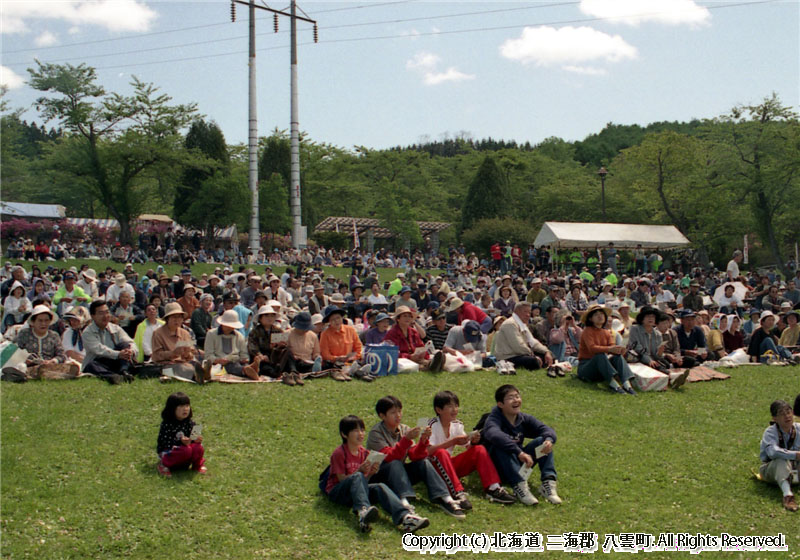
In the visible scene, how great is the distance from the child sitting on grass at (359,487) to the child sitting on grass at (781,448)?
3575mm

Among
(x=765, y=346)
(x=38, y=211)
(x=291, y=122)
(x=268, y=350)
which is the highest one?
(x=291, y=122)

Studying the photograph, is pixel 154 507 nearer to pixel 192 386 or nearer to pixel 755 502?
pixel 192 386

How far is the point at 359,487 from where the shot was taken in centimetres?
616

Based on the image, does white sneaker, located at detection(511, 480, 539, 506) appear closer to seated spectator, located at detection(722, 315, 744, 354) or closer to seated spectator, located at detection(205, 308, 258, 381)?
seated spectator, located at detection(205, 308, 258, 381)

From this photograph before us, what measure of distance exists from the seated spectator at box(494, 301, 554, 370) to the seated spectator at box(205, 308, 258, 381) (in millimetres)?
3933

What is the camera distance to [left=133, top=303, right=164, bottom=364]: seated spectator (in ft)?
34.1

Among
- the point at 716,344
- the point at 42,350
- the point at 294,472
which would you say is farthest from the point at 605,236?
the point at 294,472

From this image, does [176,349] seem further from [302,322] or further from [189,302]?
[189,302]

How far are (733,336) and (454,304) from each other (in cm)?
528

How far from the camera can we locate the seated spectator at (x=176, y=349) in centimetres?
961

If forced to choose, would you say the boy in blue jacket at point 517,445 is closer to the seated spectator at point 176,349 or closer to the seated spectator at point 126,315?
the seated spectator at point 176,349

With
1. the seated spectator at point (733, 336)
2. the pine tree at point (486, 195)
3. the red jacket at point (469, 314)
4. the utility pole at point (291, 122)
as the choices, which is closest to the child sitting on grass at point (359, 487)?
the red jacket at point (469, 314)

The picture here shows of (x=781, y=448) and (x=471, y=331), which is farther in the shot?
(x=471, y=331)

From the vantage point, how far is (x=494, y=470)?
267 inches
